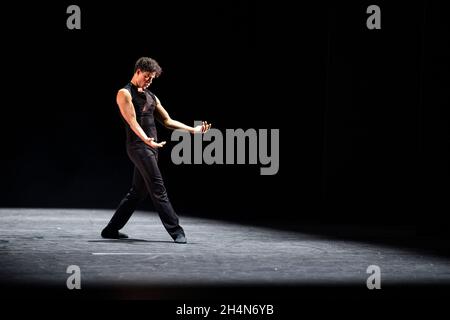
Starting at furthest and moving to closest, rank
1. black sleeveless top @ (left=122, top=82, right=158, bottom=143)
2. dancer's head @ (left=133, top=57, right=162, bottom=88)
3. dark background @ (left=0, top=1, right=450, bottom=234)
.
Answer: dark background @ (left=0, top=1, right=450, bottom=234) → black sleeveless top @ (left=122, top=82, right=158, bottom=143) → dancer's head @ (left=133, top=57, right=162, bottom=88)

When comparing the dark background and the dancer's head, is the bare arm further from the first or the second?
the dark background

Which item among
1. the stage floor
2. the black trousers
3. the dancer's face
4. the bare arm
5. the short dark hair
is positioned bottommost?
the stage floor

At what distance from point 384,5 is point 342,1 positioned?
697mm

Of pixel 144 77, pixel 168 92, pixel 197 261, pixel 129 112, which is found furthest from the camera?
pixel 168 92

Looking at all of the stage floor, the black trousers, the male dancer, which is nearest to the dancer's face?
the male dancer

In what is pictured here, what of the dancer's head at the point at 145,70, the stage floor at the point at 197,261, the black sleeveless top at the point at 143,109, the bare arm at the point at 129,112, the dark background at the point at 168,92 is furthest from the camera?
the dark background at the point at 168,92

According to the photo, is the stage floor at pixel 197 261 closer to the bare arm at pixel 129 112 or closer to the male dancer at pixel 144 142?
the male dancer at pixel 144 142

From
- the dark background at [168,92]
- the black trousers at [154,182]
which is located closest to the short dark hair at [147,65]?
the black trousers at [154,182]

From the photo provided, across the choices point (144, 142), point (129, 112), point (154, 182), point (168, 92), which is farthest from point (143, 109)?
point (168, 92)

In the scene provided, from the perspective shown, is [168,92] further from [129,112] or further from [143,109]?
[129,112]

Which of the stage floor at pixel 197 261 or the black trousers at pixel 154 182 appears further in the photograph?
the black trousers at pixel 154 182

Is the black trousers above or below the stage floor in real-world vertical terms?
above

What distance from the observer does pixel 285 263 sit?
7289 mm

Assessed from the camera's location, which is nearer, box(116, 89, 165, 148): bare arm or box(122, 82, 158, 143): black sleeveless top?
box(116, 89, 165, 148): bare arm
